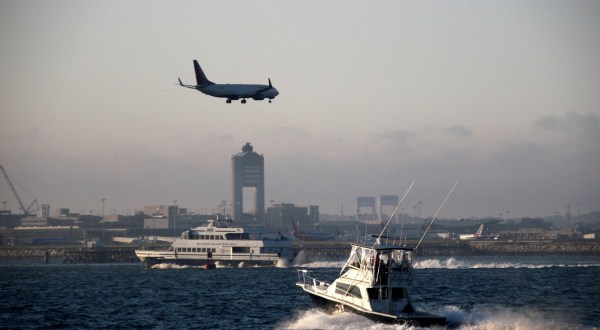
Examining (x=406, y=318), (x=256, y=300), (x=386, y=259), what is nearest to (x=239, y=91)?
(x=256, y=300)

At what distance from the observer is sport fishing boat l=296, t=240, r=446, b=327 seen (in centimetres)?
5362

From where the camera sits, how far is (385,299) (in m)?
54.6

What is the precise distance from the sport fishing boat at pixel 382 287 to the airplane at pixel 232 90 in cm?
6346

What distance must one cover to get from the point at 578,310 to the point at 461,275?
153 feet

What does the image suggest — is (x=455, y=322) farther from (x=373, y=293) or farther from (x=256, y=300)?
(x=256, y=300)

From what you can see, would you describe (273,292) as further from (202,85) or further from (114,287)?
(202,85)

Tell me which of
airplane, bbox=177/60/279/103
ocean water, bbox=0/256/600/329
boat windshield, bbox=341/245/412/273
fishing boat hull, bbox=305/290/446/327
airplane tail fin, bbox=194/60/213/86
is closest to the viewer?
fishing boat hull, bbox=305/290/446/327

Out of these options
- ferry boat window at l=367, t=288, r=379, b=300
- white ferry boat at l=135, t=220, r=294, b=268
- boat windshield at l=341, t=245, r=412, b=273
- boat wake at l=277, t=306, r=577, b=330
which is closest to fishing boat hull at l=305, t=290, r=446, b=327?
boat wake at l=277, t=306, r=577, b=330

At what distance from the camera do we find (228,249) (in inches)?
5344

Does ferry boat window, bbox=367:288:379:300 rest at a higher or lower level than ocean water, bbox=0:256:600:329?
higher

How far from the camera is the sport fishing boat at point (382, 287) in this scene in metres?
53.6

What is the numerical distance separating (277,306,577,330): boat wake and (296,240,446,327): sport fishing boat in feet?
1.64

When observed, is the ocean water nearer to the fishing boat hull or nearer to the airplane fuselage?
the fishing boat hull

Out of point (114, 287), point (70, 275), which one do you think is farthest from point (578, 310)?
point (70, 275)
